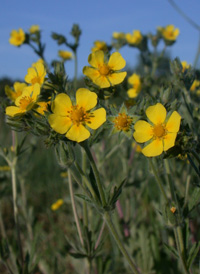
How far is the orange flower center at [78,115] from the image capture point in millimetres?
1553

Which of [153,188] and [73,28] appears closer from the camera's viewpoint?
[73,28]

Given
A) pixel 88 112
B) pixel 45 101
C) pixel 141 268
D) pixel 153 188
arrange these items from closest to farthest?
pixel 88 112, pixel 45 101, pixel 141 268, pixel 153 188

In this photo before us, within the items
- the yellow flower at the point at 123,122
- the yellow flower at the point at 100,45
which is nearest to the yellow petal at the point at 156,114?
the yellow flower at the point at 123,122

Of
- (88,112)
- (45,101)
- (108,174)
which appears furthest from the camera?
(108,174)

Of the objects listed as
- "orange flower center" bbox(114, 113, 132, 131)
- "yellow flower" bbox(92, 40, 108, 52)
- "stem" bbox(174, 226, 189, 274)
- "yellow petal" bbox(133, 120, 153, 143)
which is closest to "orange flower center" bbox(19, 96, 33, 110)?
"orange flower center" bbox(114, 113, 132, 131)

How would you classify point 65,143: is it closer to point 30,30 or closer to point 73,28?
point 73,28

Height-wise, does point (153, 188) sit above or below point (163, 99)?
below

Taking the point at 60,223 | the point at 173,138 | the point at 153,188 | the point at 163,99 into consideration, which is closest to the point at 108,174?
the point at 153,188

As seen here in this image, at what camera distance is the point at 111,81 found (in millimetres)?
1708

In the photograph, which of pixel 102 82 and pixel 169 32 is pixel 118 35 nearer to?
pixel 169 32

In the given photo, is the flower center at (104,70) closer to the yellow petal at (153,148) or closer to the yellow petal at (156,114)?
the yellow petal at (156,114)

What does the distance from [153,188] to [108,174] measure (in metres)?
0.86

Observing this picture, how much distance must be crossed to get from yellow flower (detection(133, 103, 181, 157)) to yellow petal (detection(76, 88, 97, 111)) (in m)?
0.24

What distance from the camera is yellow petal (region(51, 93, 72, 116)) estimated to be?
5.06 feet
